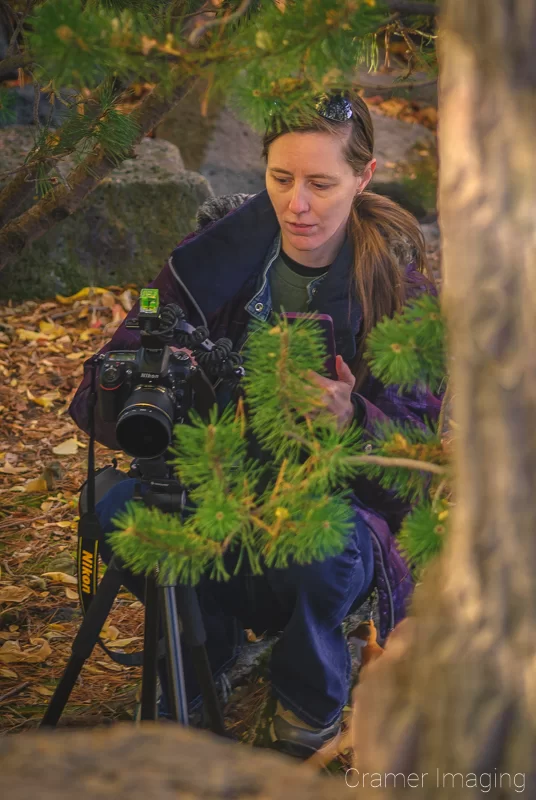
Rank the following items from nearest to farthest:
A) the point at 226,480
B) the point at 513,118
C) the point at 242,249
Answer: the point at 513,118 < the point at 226,480 < the point at 242,249

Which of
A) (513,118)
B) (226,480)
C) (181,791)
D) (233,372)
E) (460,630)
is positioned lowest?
(181,791)

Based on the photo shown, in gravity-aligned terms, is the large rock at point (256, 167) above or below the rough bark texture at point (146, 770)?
above

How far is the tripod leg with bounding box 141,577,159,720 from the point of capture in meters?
1.52

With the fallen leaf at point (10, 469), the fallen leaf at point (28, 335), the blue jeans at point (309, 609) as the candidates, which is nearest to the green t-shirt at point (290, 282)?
the blue jeans at point (309, 609)

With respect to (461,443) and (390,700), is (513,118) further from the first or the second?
(390,700)

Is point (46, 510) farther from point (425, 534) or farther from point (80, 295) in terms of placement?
point (425, 534)

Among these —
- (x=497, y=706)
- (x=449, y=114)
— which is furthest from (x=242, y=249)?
(x=497, y=706)

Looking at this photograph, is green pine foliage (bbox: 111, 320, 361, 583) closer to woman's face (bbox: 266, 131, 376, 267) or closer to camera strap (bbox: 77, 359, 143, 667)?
camera strap (bbox: 77, 359, 143, 667)

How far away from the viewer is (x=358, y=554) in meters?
1.72

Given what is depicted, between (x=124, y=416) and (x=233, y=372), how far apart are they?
7.5 inches

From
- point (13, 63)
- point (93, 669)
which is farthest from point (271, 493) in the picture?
point (93, 669)

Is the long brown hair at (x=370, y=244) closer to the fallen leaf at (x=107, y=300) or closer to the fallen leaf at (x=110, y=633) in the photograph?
the fallen leaf at (x=110, y=633)

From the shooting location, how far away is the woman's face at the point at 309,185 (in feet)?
5.86

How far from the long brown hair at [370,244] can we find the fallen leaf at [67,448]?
58.2 inches
